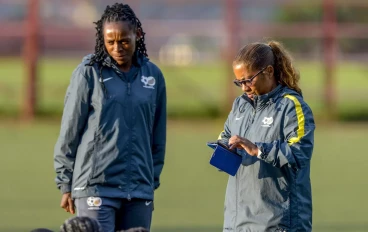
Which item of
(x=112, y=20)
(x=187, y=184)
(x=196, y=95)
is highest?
(x=112, y=20)

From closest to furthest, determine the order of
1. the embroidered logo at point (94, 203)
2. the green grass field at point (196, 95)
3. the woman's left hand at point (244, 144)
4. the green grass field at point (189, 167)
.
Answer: the woman's left hand at point (244, 144) < the embroidered logo at point (94, 203) < the green grass field at point (189, 167) < the green grass field at point (196, 95)

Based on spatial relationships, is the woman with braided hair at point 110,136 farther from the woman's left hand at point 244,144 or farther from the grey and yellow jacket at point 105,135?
the woman's left hand at point 244,144

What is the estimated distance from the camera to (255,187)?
19.0ft

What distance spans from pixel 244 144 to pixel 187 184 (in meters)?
7.56

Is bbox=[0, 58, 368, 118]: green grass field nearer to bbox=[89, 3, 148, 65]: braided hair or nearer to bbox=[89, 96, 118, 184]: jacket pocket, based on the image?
bbox=[89, 3, 148, 65]: braided hair

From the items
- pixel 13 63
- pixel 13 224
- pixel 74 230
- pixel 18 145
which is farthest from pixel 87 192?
pixel 13 63

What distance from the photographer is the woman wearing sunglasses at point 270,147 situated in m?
5.64

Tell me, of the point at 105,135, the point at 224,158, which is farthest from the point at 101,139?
the point at 224,158

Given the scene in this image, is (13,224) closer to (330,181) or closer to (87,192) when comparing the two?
(87,192)

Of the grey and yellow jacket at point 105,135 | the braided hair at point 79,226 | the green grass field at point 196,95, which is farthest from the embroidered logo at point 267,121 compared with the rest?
the green grass field at point 196,95

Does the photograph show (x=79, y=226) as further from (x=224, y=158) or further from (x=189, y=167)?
(x=189, y=167)

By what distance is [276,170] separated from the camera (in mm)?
5766

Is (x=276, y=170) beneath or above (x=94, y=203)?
above

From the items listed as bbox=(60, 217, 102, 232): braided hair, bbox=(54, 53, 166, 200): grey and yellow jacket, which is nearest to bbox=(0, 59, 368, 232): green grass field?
bbox=(54, 53, 166, 200): grey and yellow jacket
